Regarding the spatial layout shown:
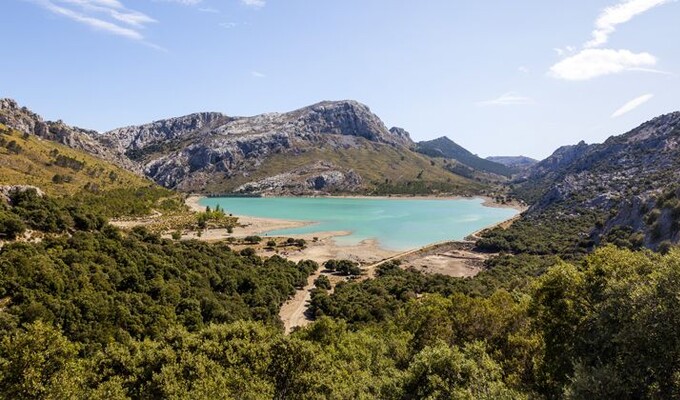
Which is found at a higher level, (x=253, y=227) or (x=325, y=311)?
(x=253, y=227)

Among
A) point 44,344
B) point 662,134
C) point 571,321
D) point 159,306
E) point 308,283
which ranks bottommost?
point 308,283

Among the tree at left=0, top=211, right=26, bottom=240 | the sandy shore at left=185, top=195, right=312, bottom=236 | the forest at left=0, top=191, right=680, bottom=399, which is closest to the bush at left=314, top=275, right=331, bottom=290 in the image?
the forest at left=0, top=191, right=680, bottom=399

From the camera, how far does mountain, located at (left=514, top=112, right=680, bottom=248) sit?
7404cm

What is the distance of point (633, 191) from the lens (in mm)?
129000

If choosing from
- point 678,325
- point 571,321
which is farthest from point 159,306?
point 678,325

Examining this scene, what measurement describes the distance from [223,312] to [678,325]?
Result: 42.8 m

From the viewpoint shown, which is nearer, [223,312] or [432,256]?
[223,312]

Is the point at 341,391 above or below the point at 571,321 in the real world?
below

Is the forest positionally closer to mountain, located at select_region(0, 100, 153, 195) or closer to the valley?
the valley

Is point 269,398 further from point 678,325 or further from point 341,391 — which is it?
point 678,325

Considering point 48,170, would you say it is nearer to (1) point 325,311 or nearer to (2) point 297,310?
(2) point 297,310

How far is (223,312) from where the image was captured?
47.3 meters

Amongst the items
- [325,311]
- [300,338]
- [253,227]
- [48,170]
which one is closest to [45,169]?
[48,170]

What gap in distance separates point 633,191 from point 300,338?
13613cm
